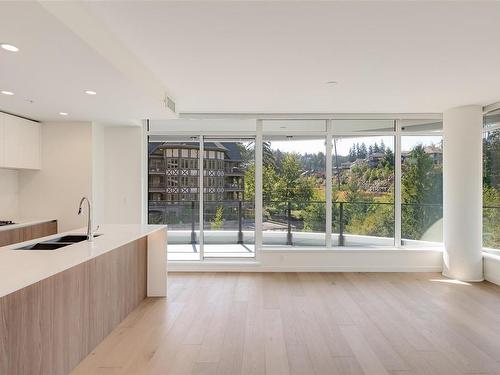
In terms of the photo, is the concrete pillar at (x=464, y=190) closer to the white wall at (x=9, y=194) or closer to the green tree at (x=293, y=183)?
the green tree at (x=293, y=183)

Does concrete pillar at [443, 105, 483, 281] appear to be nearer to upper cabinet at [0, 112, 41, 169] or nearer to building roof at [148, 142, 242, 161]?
building roof at [148, 142, 242, 161]

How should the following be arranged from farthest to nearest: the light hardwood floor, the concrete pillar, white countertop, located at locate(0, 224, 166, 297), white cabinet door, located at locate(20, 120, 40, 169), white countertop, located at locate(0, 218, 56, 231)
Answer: the concrete pillar
white cabinet door, located at locate(20, 120, 40, 169)
white countertop, located at locate(0, 218, 56, 231)
the light hardwood floor
white countertop, located at locate(0, 224, 166, 297)

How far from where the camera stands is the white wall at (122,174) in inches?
247

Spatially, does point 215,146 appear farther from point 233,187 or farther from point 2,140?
point 2,140

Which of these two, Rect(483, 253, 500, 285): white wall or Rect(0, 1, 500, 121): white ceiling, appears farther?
Rect(483, 253, 500, 285): white wall

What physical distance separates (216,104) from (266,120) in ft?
3.86

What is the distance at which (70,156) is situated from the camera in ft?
19.0

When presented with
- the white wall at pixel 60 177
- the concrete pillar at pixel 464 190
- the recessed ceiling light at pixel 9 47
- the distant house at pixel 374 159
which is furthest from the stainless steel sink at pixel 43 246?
the concrete pillar at pixel 464 190

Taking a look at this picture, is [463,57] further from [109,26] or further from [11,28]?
[11,28]

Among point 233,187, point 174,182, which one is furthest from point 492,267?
point 174,182

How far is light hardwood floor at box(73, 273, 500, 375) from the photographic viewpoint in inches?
117

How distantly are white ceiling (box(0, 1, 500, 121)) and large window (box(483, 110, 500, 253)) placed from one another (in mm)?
741

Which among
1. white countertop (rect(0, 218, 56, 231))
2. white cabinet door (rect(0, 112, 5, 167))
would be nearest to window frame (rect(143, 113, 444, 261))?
white countertop (rect(0, 218, 56, 231))

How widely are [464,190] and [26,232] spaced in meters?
6.45
